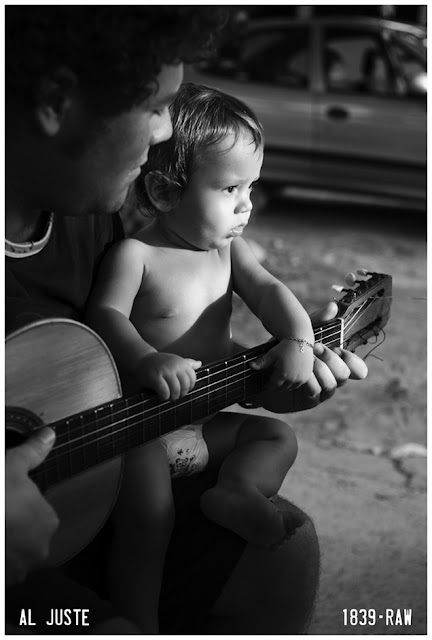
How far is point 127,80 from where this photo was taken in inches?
58.1

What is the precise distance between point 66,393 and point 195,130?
2.25 feet

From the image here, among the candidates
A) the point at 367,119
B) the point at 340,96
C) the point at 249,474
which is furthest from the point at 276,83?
the point at 249,474

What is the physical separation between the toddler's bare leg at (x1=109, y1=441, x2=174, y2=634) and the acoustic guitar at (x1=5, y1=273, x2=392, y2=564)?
134 millimetres

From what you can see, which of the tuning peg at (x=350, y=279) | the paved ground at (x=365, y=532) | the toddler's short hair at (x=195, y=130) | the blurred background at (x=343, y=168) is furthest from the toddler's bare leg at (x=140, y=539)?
the blurred background at (x=343, y=168)

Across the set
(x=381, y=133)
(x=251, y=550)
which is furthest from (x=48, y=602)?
(x=381, y=133)

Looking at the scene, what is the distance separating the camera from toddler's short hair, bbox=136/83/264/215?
193 centimetres

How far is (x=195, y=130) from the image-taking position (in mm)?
1933

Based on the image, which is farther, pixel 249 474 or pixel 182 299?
pixel 182 299

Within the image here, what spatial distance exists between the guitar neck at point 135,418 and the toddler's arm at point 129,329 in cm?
5

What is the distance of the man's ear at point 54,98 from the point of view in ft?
4.74

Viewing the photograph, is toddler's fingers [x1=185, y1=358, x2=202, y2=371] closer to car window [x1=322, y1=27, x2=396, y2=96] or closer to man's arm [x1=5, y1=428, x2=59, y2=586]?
man's arm [x1=5, y1=428, x2=59, y2=586]

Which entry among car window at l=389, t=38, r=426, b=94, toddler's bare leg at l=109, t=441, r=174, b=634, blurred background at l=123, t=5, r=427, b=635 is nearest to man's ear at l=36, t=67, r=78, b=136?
toddler's bare leg at l=109, t=441, r=174, b=634

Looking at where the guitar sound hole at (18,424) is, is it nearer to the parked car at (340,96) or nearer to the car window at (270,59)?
the parked car at (340,96)

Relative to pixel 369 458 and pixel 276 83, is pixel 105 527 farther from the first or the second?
pixel 276 83
